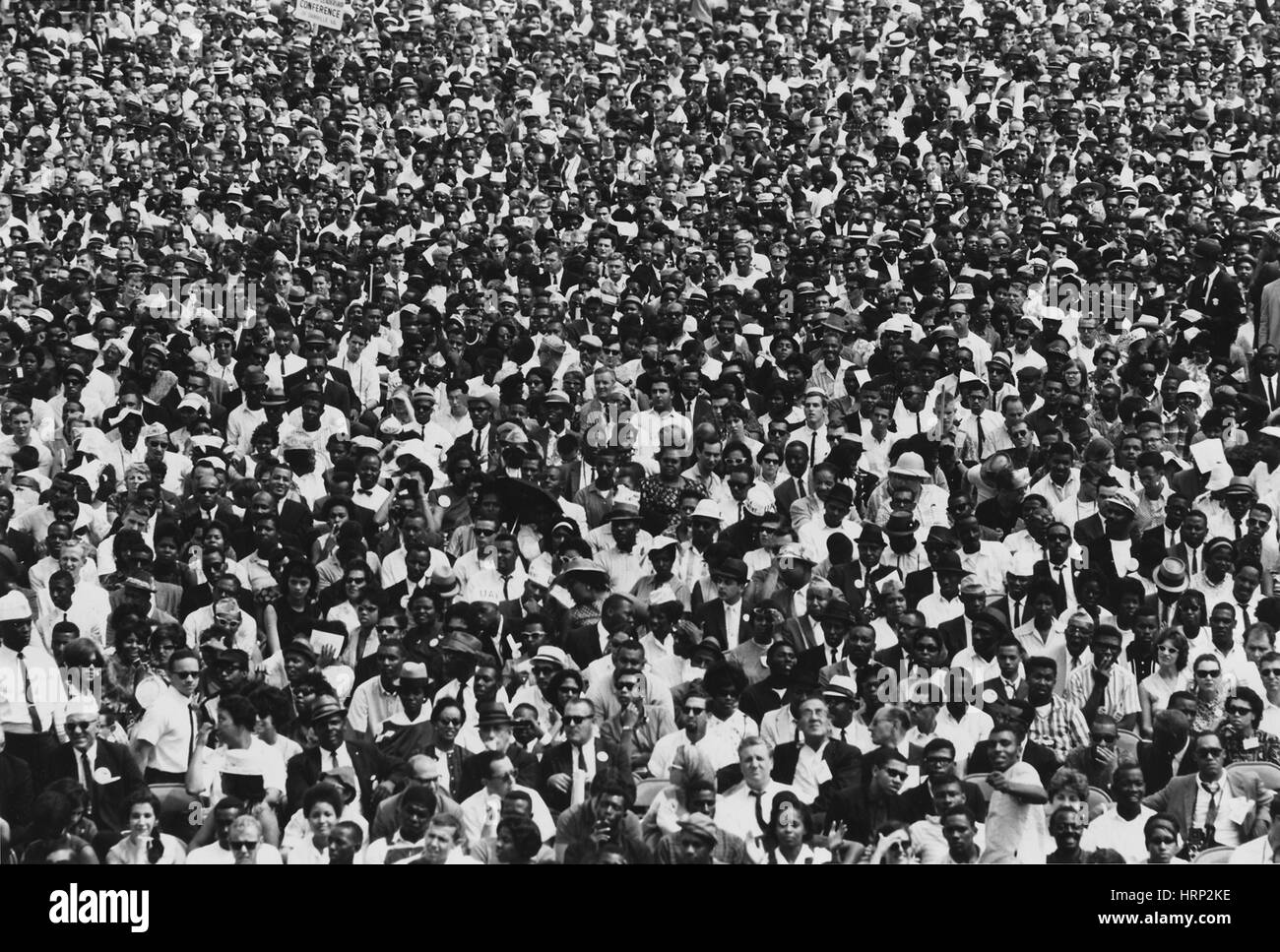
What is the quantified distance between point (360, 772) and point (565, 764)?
1230 mm

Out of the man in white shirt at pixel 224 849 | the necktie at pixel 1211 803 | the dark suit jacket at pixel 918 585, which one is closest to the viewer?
the man in white shirt at pixel 224 849

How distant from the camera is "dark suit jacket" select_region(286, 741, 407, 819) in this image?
39.9 ft

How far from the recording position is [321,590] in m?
13.6

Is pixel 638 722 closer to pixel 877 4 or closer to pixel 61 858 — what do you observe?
pixel 61 858

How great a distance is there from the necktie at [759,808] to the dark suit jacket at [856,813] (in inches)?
13.7

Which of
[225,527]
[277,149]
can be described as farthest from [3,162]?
[225,527]

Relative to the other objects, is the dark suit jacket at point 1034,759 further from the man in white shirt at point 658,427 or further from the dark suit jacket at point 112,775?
the dark suit jacket at point 112,775

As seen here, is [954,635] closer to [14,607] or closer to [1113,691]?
[1113,691]

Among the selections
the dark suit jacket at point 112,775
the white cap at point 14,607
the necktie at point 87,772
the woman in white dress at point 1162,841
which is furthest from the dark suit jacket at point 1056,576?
the white cap at point 14,607

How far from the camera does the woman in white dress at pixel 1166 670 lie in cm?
1298

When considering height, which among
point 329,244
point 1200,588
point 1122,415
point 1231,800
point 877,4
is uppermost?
point 877,4

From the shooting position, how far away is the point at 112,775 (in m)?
12.3

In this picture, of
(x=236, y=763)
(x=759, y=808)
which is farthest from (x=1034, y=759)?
(x=236, y=763)

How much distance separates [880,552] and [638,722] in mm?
2410
